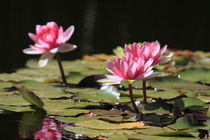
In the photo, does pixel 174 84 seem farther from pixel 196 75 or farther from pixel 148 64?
pixel 148 64

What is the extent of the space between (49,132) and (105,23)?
3850 mm

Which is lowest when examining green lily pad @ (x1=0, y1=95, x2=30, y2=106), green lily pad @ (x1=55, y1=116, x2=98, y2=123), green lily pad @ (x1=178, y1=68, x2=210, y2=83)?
green lily pad @ (x1=55, y1=116, x2=98, y2=123)

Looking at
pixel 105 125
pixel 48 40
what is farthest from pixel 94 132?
pixel 48 40

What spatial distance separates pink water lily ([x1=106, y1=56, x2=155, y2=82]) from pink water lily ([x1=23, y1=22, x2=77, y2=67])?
1.76ft

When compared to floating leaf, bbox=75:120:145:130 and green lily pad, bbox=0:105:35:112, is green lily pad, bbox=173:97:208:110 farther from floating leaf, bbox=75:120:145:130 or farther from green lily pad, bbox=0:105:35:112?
green lily pad, bbox=0:105:35:112

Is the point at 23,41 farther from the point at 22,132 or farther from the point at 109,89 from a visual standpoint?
the point at 22,132

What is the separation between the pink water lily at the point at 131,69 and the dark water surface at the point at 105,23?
1.18 metres

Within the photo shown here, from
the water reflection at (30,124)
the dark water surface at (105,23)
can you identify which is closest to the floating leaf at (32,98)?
the water reflection at (30,124)

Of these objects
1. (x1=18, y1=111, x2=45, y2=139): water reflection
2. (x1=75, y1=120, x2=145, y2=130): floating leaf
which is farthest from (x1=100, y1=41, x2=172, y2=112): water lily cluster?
(x1=18, y1=111, x2=45, y2=139): water reflection

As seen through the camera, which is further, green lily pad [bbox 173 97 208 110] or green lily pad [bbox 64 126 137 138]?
green lily pad [bbox 173 97 208 110]

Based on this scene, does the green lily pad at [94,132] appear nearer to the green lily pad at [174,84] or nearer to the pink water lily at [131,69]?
the pink water lily at [131,69]

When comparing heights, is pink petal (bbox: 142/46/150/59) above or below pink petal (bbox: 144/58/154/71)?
above

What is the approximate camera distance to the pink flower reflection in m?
1.28

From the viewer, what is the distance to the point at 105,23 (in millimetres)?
5117
